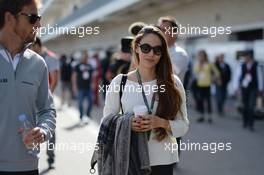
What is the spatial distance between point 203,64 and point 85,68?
315cm

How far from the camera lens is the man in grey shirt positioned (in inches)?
112

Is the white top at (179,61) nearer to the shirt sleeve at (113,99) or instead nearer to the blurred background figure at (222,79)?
the shirt sleeve at (113,99)

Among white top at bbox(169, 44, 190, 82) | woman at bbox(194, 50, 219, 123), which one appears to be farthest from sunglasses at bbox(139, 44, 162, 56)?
woman at bbox(194, 50, 219, 123)

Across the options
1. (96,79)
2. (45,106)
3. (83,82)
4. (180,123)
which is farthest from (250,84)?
(45,106)

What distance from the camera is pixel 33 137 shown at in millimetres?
2754

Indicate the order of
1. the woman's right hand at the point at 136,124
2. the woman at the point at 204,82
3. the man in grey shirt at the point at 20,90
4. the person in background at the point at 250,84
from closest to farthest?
the man in grey shirt at the point at 20,90
the woman's right hand at the point at 136,124
the person in background at the point at 250,84
the woman at the point at 204,82

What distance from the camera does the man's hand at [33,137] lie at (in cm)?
275

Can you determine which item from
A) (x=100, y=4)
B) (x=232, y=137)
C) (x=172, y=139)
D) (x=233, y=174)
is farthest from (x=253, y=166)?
(x=100, y=4)

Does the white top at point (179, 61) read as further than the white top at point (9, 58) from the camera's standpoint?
Yes

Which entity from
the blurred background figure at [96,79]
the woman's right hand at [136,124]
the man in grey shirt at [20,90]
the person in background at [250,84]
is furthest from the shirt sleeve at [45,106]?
the blurred background figure at [96,79]

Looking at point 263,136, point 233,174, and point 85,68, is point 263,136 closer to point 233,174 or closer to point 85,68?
point 233,174

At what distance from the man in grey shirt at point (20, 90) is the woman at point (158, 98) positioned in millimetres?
638

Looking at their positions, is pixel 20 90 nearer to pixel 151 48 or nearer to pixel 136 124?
pixel 136 124

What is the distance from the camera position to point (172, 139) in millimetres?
3605
